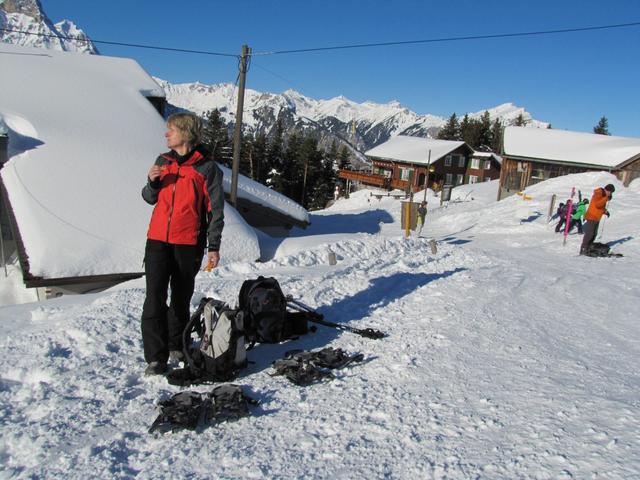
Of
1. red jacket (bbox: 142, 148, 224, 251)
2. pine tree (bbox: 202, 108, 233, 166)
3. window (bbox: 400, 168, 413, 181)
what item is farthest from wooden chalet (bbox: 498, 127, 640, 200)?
red jacket (bbox: 142, 148, 224, 251)

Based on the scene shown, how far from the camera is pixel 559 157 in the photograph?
3177cm

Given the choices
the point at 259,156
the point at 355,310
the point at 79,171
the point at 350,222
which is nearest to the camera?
the point at 355,310

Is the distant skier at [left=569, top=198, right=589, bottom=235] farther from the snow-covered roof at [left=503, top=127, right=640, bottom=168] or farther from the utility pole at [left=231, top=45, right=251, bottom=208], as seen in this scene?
the snow-covered roof at [left=503, top=127, right=640, bottom=168]

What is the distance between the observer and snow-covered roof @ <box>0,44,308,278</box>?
392 inches

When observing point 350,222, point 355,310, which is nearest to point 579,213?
point 355,310

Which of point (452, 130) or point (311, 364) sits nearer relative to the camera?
point (311, 364)

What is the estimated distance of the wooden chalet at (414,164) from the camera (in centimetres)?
5547

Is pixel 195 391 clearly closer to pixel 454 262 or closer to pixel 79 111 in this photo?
pixel 454 262

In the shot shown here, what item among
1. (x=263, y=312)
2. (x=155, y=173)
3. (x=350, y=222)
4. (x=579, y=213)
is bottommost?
(x=350, y=222)

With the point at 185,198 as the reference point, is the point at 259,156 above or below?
above

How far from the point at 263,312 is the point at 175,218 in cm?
140

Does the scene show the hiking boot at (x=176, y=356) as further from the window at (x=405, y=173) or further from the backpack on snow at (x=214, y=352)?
the window at (x=405, y=173)

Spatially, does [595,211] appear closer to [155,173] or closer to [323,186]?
[155,173]

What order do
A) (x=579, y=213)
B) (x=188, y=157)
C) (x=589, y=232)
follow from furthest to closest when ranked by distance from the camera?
(x=579, y=213) → (x=589, y=232) → (x=188, y=157)
